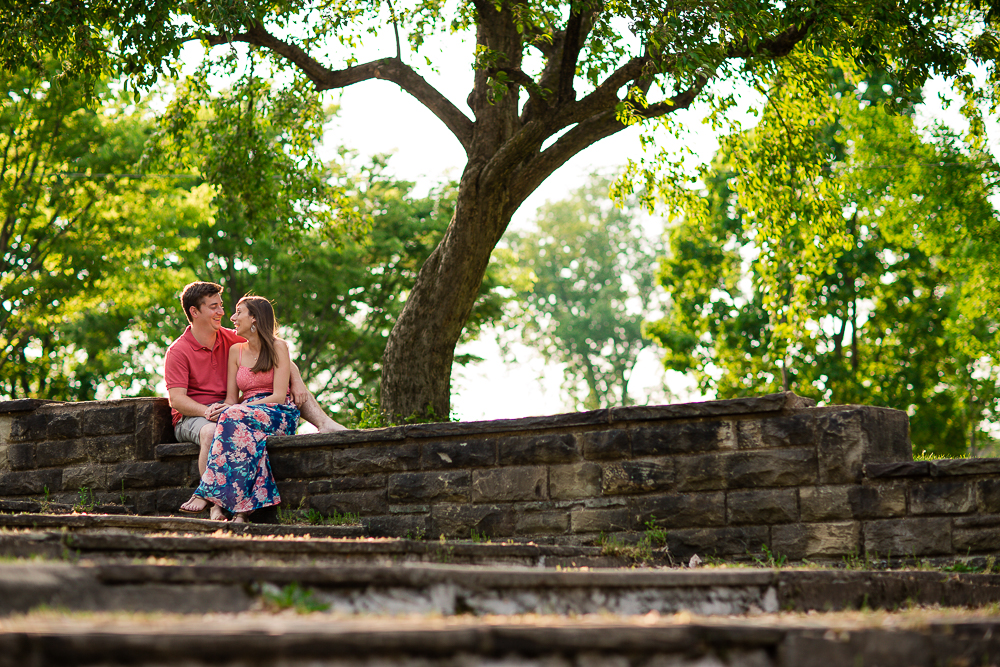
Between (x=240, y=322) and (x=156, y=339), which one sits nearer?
(x=240, y=322)

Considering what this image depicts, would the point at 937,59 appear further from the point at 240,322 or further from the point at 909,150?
the point at 909,150

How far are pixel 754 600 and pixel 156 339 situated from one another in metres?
21.3

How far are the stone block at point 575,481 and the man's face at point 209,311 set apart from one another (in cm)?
277

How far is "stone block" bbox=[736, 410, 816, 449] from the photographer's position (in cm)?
507

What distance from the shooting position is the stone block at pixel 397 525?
564cm

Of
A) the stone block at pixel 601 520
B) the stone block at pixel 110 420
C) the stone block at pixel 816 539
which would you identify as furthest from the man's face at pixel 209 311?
the stone block at pixel 816 539

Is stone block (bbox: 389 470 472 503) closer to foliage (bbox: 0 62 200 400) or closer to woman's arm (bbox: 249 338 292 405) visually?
woman's arm (bbox: 249 338 292 405)

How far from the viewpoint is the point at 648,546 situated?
513 cm

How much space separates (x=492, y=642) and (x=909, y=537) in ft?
11.7

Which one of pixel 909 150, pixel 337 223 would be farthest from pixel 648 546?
pixel 909 150

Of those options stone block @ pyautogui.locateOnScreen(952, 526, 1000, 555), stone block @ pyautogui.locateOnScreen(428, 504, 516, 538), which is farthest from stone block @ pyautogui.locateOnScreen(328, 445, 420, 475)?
stone block @ pyautogui.locateOnScreen(952, 526, 1000, 555)

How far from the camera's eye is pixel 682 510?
5.21 metres

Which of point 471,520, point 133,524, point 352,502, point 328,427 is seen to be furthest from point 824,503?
point 133,524

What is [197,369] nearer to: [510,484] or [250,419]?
[250,419]
